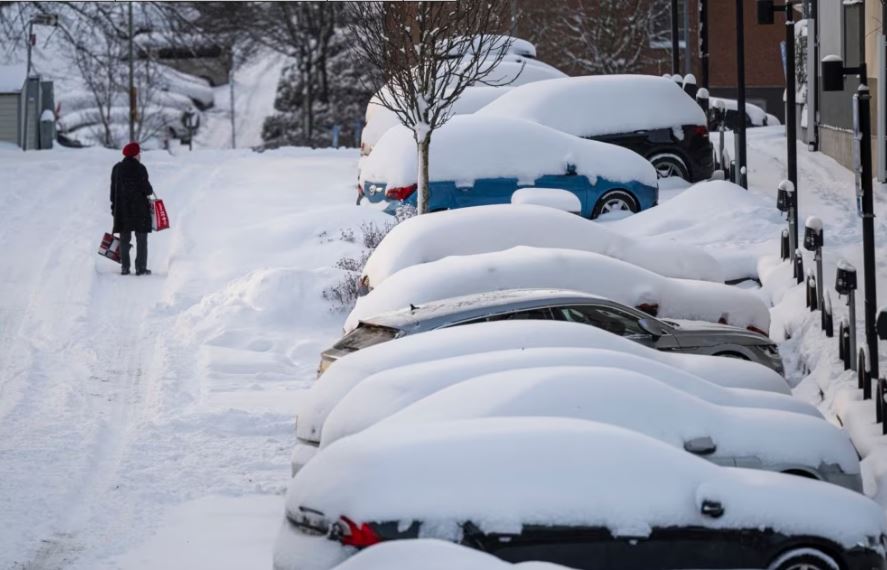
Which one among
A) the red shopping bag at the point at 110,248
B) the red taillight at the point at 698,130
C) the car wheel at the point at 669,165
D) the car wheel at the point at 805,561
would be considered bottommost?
the car wheel at the point at 805,561

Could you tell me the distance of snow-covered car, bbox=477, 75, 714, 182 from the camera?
2162cm

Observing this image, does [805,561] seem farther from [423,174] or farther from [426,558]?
[423,174]

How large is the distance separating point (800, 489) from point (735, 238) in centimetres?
1096

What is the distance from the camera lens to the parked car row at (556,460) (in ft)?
22.3

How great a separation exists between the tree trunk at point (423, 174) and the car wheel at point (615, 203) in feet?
9.85

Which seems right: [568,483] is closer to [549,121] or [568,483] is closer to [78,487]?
[78,487]

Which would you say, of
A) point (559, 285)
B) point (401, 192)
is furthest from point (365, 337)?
point (401, 192)

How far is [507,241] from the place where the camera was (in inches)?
540

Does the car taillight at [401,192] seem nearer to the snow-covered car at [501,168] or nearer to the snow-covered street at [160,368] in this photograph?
the snow-covered car at [501,168]

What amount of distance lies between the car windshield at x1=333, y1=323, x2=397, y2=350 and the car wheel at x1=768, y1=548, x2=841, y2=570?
4.05 m

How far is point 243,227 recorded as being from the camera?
2172 cm

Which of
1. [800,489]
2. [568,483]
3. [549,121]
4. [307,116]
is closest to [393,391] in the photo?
[568,483]

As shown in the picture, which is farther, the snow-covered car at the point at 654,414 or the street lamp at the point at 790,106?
the street lamp at the point at 790,106

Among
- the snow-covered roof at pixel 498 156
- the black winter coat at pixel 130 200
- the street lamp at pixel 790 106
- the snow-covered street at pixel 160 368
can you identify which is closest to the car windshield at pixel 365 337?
the snow-covered street at pixel 160 368
